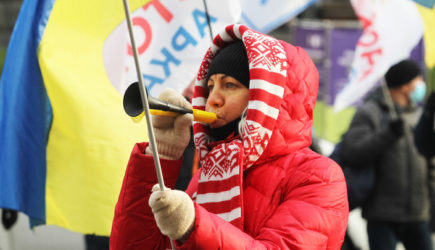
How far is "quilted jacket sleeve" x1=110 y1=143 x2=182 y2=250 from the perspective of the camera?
6.77 feet

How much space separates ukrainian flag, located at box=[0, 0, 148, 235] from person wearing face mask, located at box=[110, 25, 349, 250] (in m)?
0.91

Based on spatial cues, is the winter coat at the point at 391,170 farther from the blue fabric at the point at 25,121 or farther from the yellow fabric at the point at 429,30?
the blue fabric at the point at 25,121

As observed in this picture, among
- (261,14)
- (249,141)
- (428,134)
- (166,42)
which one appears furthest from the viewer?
(428,134)

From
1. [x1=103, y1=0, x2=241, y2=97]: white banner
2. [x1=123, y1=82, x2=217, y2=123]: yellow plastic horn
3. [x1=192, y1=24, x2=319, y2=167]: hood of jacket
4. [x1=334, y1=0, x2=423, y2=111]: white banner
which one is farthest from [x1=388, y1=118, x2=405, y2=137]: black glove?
[x1=123, y1=82, x2=217, y2=123]: yellow plastic horn

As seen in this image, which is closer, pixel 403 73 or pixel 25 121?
pixel 25 121

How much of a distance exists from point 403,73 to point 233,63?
306cm

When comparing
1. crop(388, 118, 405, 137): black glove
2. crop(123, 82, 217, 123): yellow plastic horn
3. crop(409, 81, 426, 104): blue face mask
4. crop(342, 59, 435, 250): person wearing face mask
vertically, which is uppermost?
crop(123, 82, 217, 123): yellow plastic horn

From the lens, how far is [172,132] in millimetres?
2002

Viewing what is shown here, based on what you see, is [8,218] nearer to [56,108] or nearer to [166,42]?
[56,108]

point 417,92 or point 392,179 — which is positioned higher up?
point 417,92

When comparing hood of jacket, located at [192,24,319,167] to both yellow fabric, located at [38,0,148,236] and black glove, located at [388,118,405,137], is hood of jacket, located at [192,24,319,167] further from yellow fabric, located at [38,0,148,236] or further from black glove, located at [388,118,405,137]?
black glove, located at [388,118,405,137]

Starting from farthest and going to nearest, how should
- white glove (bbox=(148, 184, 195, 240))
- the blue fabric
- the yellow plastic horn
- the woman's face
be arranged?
the blue fabric
the woman's face
the yellow plastic horn
white glove (bbox=(148, 184, 195, 240))

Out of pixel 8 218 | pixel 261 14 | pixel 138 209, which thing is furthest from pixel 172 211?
pixel 8 218

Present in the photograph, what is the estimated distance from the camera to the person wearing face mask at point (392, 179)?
4.39 m
